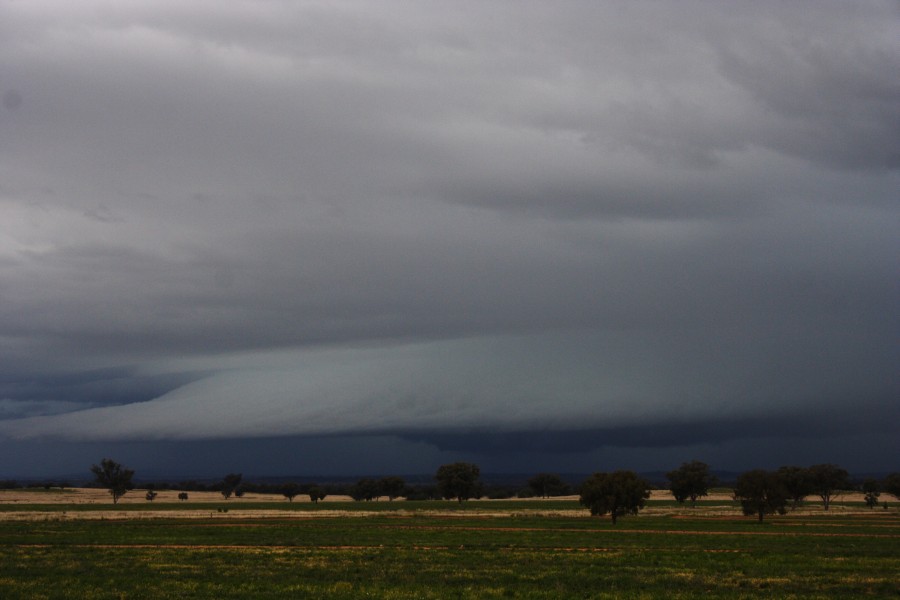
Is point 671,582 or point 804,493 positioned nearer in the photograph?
point 671,582

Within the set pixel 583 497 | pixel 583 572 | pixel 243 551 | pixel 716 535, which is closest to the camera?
pixel 583 572

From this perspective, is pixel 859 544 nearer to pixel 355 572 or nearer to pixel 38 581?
pixel 355 572

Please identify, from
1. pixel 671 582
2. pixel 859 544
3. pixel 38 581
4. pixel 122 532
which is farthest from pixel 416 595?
pixel 122 532

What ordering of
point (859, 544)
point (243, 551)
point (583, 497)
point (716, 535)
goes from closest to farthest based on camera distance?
point (243, 551) < point (859, 544) < point (716, 535) < point (583, 497)

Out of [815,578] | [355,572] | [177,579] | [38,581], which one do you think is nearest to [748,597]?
[815,578]

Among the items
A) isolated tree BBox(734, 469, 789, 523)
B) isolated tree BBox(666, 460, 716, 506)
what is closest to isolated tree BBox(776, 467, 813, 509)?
isolated tree BBox(666, 460, 716, 506)

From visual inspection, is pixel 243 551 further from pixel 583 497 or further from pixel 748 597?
pixel 583 497

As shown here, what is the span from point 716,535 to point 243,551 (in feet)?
112

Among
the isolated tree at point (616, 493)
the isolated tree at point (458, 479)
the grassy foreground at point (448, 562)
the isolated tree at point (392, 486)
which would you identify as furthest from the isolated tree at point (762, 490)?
the isolated tree at point (392, 486)

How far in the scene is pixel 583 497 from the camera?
79812 mm

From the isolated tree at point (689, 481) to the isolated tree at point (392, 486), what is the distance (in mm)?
64289

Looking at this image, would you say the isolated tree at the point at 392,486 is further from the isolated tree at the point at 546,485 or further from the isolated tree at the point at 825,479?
the isolated tree at the point at 825,479

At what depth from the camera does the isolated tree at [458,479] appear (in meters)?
145

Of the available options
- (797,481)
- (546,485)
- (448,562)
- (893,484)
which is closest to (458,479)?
(546,485)
